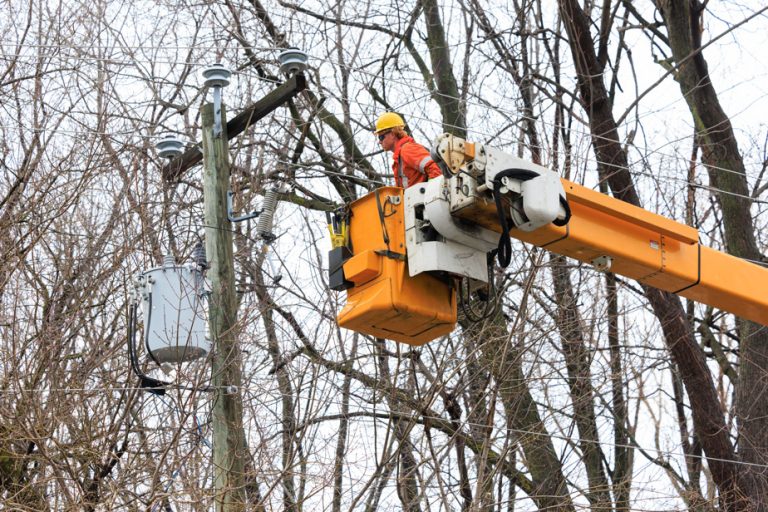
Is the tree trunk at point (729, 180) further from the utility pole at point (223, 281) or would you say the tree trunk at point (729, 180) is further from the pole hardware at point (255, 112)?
the utility pole at point (223, 281)

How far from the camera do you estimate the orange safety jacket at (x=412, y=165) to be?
7953 mm

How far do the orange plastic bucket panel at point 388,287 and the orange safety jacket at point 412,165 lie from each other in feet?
1.60

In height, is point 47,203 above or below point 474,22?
below

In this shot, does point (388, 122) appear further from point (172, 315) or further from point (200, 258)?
point (172, 315)

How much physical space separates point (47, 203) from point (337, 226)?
6.52m

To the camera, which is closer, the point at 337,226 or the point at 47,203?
the point at 337,226

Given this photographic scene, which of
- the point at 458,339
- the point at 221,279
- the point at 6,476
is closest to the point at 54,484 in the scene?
the point at 6,476

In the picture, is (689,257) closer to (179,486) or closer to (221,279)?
(221,279)

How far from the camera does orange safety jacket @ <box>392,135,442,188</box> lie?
26.1ft

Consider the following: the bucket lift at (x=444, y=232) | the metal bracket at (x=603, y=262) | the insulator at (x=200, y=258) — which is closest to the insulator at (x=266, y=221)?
the insulator at (x=200, y=258)

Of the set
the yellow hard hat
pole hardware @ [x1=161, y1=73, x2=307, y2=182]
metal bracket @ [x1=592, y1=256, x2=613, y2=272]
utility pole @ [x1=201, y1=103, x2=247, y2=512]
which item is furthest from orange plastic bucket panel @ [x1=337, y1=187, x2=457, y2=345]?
pole hardware @ [x1=161, y1=73, x2=307, y2=182]

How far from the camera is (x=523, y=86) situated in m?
16.2

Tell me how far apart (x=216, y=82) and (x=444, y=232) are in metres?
3.74

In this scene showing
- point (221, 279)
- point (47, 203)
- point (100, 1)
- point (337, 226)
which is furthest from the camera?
point (100, 1)
